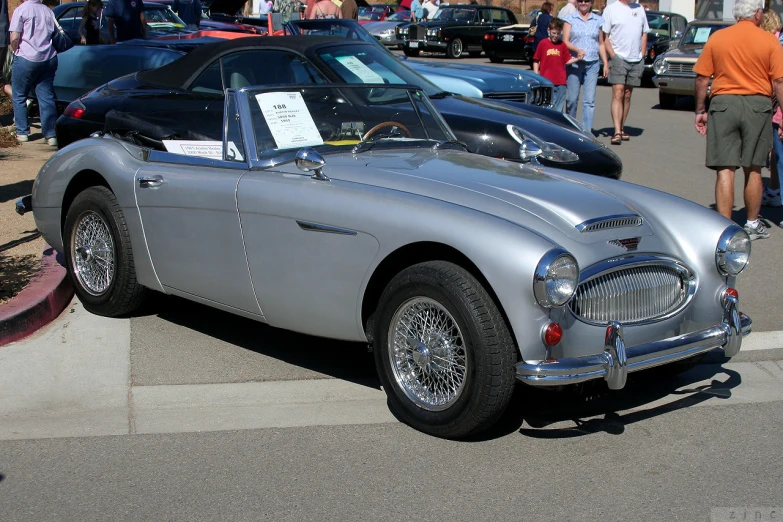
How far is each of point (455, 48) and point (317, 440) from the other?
87.2ft

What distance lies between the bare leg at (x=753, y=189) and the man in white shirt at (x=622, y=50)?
4.95m

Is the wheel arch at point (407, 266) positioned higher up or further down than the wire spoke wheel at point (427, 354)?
higher up

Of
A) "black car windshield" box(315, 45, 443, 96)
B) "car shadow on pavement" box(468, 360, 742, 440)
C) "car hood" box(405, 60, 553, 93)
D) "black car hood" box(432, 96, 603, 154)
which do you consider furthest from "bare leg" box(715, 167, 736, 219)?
"car hood" box(405, 60, 553, 93)

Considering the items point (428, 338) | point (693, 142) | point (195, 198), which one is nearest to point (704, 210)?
point (428, 338)

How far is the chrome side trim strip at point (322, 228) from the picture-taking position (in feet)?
14.5

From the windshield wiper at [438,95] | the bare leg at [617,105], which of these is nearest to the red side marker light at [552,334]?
the windshield wiper at [438,95]

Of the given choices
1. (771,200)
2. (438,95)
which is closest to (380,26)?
(438,95)

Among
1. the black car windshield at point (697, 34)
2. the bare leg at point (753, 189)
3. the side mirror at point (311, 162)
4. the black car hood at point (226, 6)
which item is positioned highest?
the black car hood at point (226, 6)

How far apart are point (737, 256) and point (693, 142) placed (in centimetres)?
945

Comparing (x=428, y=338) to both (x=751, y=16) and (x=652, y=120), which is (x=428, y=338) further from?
(x=652, y=120)

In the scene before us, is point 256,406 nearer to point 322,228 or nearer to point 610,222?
point 322,228

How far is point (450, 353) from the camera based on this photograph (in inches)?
163

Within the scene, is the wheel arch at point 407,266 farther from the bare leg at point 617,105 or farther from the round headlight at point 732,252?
the bare leg at point 617,105

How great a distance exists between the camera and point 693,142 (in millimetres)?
13477
